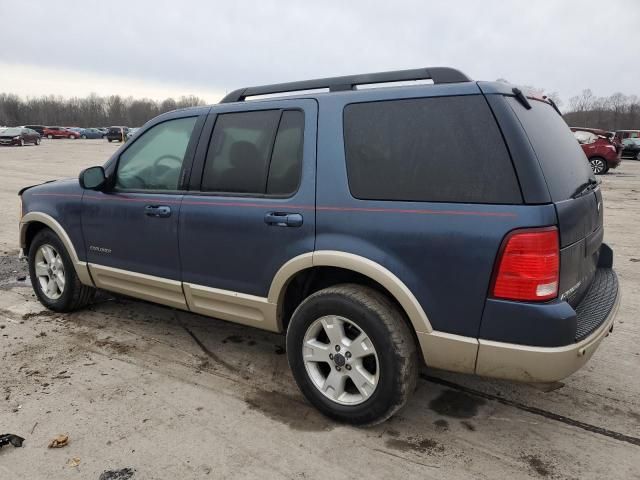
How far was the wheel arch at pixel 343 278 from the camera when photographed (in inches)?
101

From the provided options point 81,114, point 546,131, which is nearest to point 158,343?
point 546,131

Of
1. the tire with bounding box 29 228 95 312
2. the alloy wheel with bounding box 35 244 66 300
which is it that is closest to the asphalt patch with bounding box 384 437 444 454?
the tire with bounding box 29 228 95 312

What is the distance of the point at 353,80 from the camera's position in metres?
3.02

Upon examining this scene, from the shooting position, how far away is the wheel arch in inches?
101

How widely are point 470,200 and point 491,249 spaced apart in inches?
10.2

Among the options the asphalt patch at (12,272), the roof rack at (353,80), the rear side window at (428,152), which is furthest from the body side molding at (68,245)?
the rear side window at (428,152)

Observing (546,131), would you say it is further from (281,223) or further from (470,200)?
(281,223)

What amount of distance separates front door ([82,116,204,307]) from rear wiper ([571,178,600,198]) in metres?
2.47

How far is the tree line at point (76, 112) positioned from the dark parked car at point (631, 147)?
294 ft

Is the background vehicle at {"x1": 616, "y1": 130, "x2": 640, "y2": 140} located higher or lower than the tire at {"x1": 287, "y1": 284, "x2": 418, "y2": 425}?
higher

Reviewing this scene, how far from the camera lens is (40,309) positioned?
4719 mm

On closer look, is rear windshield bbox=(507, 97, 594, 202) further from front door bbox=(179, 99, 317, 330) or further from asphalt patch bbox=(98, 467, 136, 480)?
asphalt patch bbox=(98, 467, 136, 480)

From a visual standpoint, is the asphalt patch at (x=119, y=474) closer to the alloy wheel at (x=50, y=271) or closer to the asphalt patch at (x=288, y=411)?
the asphalt patch at (x=288, y=411)

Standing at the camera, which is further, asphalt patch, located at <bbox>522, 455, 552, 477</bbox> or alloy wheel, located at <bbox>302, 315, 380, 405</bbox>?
alloy wheel, located at <bbox>302, 315, 380, 405</bbox>
